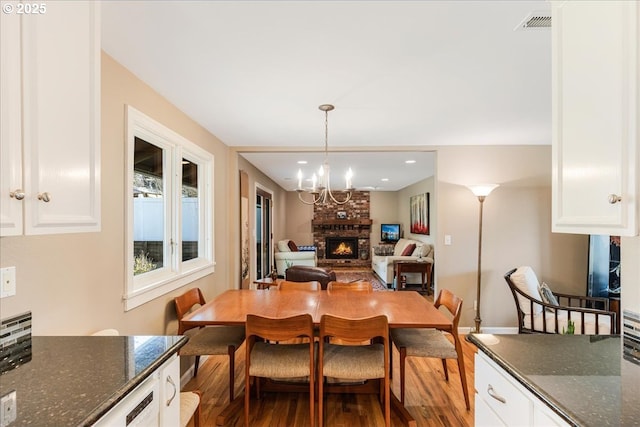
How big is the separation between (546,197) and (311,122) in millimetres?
3083

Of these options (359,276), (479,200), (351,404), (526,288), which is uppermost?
(479,200)

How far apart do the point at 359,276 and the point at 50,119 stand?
281 inches

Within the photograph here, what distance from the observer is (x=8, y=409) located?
83 centimetres

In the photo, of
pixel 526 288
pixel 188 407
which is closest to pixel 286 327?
pixel 188 407

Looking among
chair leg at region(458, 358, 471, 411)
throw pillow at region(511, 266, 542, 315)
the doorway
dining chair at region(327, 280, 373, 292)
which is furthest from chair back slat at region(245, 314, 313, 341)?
the doorway

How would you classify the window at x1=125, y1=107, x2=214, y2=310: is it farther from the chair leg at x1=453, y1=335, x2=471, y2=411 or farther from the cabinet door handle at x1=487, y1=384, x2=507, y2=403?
the chair leg at x1=453, y1=335, x2=471, y2=411

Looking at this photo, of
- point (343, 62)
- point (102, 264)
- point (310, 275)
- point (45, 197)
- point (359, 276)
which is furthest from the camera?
point (359, 276)

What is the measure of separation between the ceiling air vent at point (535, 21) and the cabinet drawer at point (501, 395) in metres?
1.57

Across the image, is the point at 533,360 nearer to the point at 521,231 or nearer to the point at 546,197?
the point at 521,231

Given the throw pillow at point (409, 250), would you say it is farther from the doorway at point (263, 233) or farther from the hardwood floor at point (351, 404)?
the hardwood floor at point (351, 404)

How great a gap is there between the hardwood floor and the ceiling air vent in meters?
2.44

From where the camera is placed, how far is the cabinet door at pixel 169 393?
1195 mm

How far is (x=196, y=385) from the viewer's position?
8.54 feet

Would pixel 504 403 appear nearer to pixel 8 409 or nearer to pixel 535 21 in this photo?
pixel 8 409
